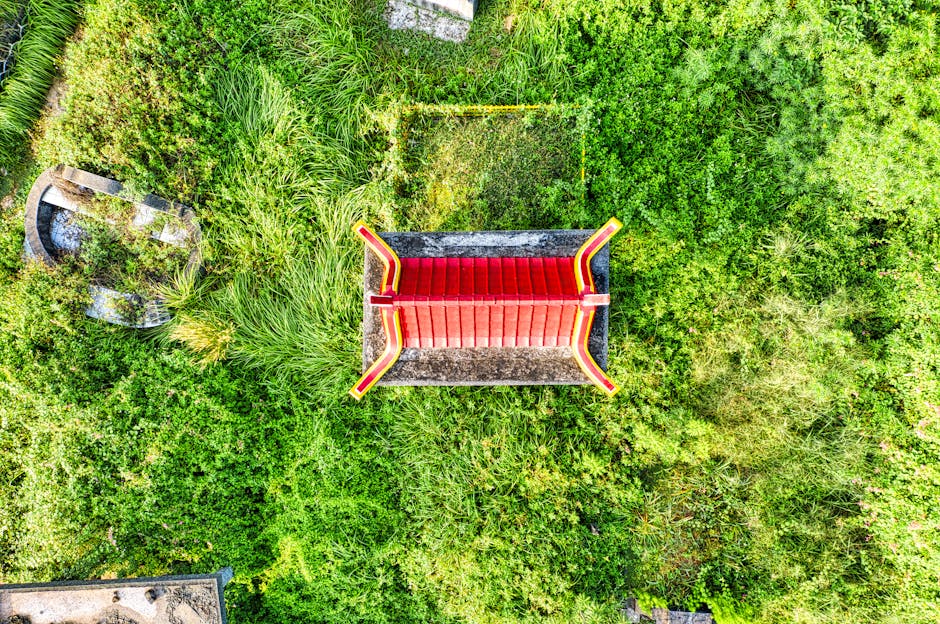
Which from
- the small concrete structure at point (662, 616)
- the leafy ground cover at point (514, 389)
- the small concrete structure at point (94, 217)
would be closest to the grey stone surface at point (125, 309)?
the small concrete structure at point (94, 217)

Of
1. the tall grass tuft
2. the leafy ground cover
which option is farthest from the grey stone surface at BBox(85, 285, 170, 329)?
the tall grass tuft

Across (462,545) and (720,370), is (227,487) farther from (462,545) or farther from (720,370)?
(720,370)

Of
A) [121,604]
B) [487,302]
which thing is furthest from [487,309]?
[121,604]

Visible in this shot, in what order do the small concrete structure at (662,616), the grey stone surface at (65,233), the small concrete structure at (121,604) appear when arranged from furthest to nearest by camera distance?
1. the grey stone surface at (65,233)
2. the small concrete structure at (662,616)
3. the small concrete structure at (121,604)

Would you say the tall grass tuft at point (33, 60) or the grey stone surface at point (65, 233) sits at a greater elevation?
the tall grass tuft at point (33, 60)

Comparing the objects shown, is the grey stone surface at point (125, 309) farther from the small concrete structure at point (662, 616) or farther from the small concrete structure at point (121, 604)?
the small concrete structure at point (662, 616)
